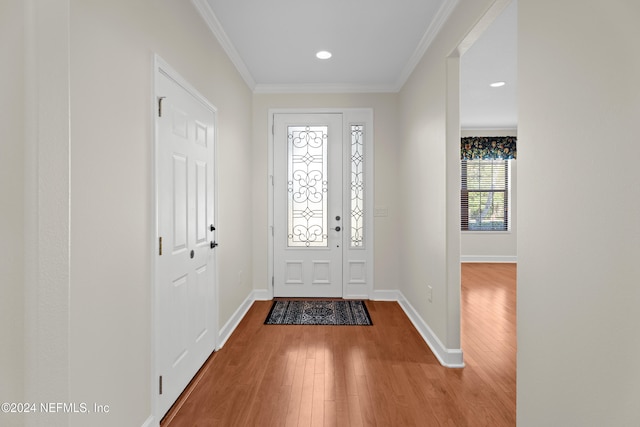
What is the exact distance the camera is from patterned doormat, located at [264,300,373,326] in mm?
3500

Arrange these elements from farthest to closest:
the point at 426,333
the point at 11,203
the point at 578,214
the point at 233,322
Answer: the point at 233,322
the point at 426,333
the point at 578,214
the point at 11,203

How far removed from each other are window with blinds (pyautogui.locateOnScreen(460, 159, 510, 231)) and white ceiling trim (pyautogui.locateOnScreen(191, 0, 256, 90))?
198 inches

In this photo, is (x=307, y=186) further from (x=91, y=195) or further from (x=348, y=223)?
(x=91, y=195)

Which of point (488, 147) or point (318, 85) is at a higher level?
point (318, 85)

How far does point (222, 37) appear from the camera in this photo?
2.92 m

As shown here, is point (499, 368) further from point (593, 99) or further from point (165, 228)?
point (165, 228)

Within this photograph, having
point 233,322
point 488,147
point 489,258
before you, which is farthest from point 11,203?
point 489,258

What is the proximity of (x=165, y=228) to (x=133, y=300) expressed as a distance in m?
0.46

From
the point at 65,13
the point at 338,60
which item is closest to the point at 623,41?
the point at 65,13

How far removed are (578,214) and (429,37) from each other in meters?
2.29

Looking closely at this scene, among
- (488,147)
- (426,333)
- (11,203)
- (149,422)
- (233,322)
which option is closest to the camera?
(11,203)

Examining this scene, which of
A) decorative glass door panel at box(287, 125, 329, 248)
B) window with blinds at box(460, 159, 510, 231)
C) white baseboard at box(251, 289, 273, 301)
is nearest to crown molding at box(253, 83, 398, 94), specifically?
decorative glass door panel at box(287, 125, 329, 248)

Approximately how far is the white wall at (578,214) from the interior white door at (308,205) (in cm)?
280

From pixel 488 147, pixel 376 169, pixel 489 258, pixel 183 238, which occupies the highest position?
pixel 488 147
